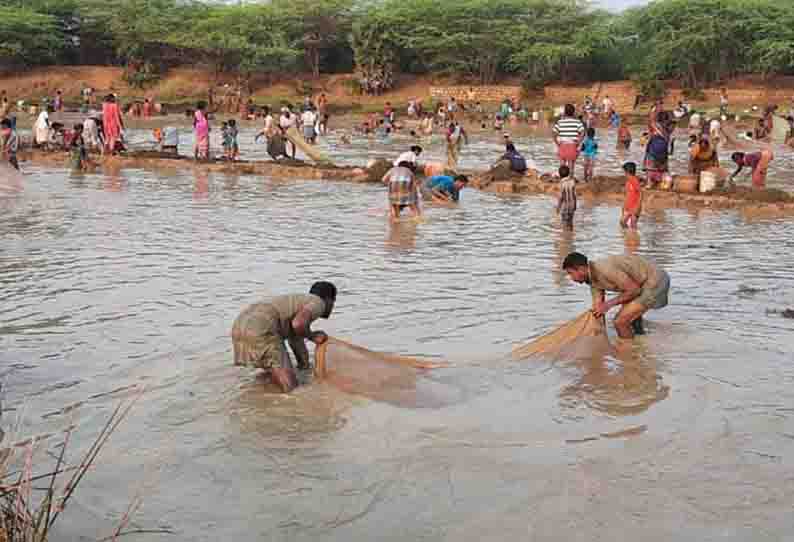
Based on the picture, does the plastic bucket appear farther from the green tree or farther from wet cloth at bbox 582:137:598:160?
the green tree

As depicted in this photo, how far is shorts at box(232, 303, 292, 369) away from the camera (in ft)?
22.5

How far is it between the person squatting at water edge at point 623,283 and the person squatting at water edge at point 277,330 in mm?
2146

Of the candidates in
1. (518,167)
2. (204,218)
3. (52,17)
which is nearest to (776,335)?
(204,218)

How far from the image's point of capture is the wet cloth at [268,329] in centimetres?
687

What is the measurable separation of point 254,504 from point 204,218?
10.7 meters

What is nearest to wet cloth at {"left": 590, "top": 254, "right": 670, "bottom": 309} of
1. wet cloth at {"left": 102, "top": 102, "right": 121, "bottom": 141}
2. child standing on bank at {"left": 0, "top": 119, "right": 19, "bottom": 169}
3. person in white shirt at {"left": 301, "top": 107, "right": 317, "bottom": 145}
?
child standing on bank at {"left": 0, "top": 119, "right": 19, "bottom": 169}

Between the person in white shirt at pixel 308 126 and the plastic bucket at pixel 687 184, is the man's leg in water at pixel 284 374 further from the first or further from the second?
the person in white shirt at pixel 308 126

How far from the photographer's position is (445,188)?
688 inches

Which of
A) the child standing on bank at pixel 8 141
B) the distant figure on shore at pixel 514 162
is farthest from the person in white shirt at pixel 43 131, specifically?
the distant figure on shore at pixel 514 162

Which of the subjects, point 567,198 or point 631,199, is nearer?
point 631,199

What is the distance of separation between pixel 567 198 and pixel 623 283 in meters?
6.24

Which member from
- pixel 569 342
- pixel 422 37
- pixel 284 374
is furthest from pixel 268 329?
pixel 422 37

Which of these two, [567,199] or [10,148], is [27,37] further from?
[567,199]

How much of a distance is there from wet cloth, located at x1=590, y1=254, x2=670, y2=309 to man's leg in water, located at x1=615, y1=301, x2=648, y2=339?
64 mm
